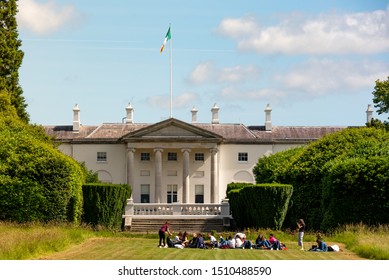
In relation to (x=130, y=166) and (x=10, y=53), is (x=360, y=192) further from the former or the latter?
(x=130, y=166)

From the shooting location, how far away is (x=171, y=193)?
3182 inches

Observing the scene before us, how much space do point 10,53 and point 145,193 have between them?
2883 cm

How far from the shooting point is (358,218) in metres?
35.0

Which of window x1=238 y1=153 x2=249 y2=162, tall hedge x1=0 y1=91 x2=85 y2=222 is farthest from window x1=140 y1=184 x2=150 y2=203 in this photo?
tall hedge x1=0 y1=91 x2=85 y2=222

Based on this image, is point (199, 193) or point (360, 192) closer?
point (360, 192)

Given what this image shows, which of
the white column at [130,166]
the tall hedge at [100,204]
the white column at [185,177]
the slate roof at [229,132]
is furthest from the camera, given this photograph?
the slate roof at [229,132]

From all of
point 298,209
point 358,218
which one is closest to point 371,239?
point 358,218

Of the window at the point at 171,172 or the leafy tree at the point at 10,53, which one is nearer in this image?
the leafy tree at the point at 10,53

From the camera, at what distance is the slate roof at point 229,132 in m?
81.6

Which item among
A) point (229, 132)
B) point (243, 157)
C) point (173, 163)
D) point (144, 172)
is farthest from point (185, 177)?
point (229, 132)

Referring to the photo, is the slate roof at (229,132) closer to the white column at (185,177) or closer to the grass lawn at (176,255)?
the white column at (185,177)

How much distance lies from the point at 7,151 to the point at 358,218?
55.6 feet

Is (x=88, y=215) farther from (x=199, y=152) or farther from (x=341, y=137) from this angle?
(x=199, y=152)

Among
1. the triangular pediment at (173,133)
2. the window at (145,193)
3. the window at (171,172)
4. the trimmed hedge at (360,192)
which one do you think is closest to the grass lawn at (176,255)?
the trimmed hedge at (360,192)
